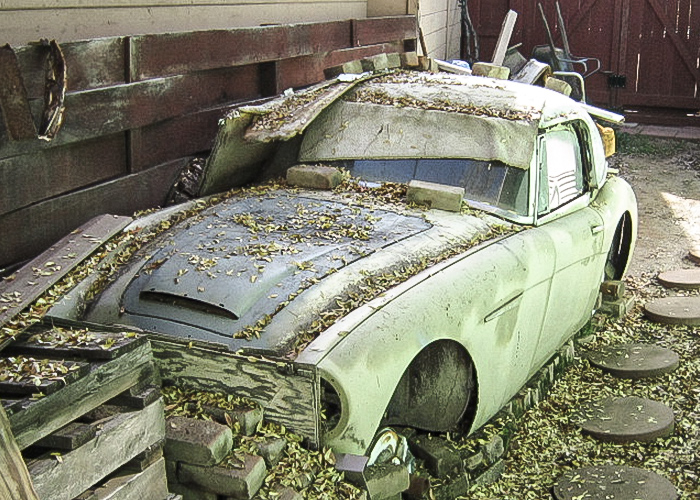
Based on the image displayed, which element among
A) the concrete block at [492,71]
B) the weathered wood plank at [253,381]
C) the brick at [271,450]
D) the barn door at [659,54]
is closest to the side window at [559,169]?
the concrete block at [492,71]

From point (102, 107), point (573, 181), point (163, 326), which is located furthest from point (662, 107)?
point (163, 326)

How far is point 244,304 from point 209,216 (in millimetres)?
1120

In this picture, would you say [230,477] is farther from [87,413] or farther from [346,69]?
[346,69]

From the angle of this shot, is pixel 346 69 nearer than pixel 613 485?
No

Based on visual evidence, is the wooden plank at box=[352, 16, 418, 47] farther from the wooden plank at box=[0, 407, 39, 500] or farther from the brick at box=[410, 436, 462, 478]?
the wooden plank at box=[0, 407, 39, 500]

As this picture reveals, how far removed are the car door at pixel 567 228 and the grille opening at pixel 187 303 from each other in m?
1.98

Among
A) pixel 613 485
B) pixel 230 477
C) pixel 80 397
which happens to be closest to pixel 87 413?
pixel 80 397

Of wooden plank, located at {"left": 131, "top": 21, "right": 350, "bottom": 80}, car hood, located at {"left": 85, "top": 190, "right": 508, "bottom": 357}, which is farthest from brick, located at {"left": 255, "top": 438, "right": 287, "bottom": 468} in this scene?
wooden plank, located at {"left": 131, "top": 21, "right": 350, "bottom": 80}

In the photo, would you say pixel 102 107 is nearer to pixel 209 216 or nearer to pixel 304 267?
pixel 209 216

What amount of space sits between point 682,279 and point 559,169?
260 cm

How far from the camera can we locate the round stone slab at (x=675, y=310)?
262 inches

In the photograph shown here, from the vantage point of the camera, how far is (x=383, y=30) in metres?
9.48

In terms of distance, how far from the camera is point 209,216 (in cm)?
477

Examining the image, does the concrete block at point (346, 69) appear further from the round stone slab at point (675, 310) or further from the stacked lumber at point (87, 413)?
the stacked lumber at point (87, 413)
